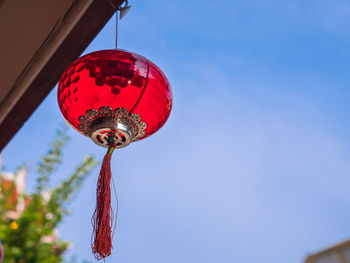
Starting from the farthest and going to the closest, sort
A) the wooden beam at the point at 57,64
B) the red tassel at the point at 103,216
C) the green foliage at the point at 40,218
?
the green foliage at the point at 40,218
the wooden beam at the point at 57,64
the red tassel at the point at 103,216

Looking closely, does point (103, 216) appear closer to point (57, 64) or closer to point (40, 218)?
point (57, 64)

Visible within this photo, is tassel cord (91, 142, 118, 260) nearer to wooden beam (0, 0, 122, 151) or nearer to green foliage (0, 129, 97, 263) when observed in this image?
wooden beam (0, 0, 122, 151)

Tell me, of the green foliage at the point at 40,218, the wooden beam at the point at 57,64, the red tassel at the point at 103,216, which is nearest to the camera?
the red tassel at the point at 103,216

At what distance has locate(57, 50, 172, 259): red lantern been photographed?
2.69 ft

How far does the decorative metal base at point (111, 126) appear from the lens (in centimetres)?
83

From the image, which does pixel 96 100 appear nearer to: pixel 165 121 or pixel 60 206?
pixel 165 121

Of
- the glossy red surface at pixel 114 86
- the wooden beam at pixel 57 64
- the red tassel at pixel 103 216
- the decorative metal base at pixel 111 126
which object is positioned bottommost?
the red tassel at pixel 103 216

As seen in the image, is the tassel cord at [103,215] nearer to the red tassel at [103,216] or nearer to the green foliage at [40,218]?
the red tassel at [103,216]

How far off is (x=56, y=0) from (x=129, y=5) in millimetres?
253

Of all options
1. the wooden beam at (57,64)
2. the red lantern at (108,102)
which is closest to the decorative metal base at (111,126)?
the red lantern at (108,102)

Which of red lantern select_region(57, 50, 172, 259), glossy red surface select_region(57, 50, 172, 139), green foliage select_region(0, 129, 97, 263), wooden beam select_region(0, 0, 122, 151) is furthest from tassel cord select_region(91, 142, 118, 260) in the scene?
green foliage select_region(0, 129, 97, 263)

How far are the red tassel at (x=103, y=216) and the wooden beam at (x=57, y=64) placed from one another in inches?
16.7

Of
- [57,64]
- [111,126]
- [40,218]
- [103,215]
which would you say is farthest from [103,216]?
[40,218]

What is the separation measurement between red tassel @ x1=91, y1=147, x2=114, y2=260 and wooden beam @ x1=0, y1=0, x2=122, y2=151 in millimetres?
424
